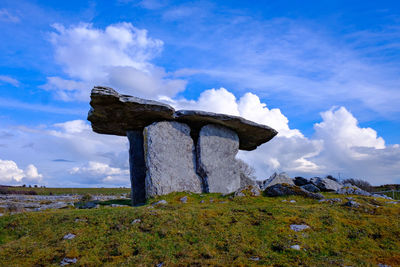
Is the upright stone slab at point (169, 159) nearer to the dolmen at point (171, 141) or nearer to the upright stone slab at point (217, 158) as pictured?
the dolmen at point (171, 141)

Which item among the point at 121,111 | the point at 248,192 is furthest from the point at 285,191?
the point at 121,111

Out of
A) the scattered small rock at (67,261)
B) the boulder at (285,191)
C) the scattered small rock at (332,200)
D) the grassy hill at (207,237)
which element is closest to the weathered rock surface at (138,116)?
the boulder at (285,191)

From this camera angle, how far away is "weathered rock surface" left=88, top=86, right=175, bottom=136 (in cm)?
1849

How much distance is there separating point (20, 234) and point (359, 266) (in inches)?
438

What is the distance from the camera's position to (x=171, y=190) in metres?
19.5

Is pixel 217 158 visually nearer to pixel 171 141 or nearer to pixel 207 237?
pixel 171 141

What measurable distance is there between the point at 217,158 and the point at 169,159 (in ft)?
12.0

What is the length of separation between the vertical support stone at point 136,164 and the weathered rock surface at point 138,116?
0.68 m

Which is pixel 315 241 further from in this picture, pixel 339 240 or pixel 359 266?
pixel 359 266

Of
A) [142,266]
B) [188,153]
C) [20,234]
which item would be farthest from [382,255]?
[188,153]

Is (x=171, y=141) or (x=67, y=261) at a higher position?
(x=171, y=141)

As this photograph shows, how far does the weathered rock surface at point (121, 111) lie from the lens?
60.6ft

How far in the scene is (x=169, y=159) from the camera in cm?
2012

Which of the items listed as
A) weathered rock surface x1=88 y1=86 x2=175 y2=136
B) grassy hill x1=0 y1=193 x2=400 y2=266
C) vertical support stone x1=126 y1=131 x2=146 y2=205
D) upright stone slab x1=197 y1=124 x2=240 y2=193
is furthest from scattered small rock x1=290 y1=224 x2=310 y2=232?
vertical support stone x1=126 y1=131 x2=146 y2=205
